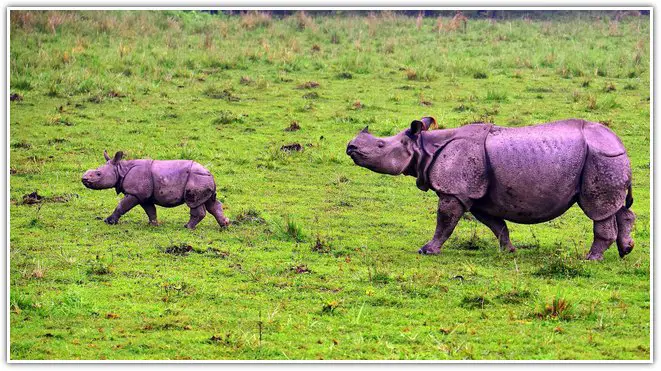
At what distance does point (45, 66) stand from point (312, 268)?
12123 mm

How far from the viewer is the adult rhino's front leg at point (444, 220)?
10.9 meters

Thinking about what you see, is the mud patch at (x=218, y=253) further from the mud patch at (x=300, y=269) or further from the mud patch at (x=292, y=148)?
the mud patch at (x=292, y=148)

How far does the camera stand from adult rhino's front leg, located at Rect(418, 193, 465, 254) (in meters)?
10.9

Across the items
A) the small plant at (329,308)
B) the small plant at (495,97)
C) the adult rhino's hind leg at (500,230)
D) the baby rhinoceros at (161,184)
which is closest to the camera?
the small plant at (329,308)

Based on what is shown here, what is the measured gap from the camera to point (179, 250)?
11.0 metres

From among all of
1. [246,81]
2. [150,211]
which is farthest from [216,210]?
[246,81]

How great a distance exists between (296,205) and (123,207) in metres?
2.28

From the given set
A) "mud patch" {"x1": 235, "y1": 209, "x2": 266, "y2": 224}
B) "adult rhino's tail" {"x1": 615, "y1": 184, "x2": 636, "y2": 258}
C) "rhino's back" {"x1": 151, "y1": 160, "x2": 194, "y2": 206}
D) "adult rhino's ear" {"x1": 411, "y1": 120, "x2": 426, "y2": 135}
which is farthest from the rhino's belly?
"rhino's back" {"x1": 151, "y1": 160, "x2": 194, "y2": 206}

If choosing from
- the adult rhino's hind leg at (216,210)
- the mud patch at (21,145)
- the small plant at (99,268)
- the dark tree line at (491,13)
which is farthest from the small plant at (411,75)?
the small plant at (99,268)

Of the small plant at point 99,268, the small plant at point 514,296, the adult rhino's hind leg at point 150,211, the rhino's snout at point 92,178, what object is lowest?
the adult rhino's hind leg at point 150,211

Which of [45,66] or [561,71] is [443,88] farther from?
[45,66]

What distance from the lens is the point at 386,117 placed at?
18.1 meters

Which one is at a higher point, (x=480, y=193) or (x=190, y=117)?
(x=480, y=193)

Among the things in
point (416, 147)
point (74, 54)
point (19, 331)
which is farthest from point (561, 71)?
point (19, 331)
